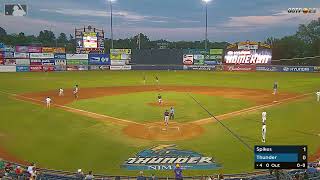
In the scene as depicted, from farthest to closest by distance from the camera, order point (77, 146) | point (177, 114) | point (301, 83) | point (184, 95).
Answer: point (301, 83) → point (184, 95) → point (177, 114) → point (77, 146)

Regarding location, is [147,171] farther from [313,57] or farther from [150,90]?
Result: [313,57]

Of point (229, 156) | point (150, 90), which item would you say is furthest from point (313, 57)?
point (229, 156)

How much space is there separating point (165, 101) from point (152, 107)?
4.24m

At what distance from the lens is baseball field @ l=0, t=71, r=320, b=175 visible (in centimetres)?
2455

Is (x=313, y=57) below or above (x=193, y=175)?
above

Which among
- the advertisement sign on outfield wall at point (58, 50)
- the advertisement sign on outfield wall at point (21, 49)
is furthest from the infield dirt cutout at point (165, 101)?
the advertisement sign on outfield wall at point (21, 49)

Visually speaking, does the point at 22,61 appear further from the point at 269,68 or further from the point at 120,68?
the point at 269,68

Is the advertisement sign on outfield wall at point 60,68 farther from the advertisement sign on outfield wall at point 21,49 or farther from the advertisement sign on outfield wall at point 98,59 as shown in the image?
the advertisement sign on outfield wall at point 21,49

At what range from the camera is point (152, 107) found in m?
41.6

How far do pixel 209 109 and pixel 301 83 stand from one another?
30.0 meters

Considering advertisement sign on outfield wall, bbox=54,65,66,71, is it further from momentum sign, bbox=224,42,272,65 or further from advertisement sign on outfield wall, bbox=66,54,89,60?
momentum sign, bbox=224,42,272,65

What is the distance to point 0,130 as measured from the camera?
3175cm

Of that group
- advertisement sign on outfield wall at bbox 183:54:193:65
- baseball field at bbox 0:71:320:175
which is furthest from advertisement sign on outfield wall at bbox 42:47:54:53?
baseball field at bbox 0:71:320:175

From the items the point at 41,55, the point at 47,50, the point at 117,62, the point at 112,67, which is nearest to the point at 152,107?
the point at 47,50
